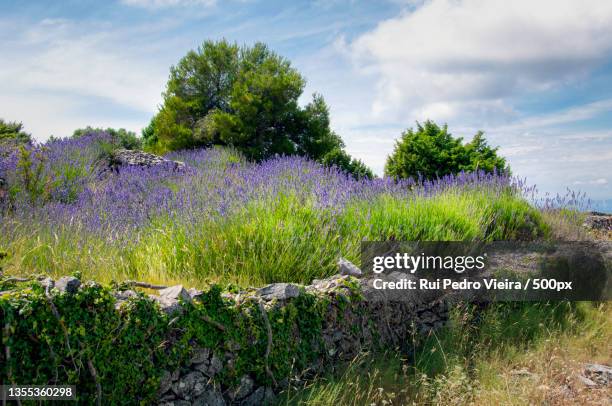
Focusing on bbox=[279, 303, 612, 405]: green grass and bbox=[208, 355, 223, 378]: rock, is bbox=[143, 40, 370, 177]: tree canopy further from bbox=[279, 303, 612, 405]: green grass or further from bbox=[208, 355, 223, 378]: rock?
bbox=[208, 355, 223, 378]: rock

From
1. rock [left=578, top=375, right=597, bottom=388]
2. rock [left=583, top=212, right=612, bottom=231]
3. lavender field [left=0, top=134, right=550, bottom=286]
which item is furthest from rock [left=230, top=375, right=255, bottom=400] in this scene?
rock [left=583, top=212, right=612, bottom=231]

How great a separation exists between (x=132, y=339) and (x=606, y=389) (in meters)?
4.02

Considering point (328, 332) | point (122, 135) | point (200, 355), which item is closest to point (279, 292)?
point (328, 332)

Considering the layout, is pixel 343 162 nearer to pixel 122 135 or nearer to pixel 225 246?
pixel 122 135

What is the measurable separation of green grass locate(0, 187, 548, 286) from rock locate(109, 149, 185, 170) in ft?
18.2

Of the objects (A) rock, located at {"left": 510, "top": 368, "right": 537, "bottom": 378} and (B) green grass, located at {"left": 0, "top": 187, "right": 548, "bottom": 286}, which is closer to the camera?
(B) green grass, located at {"left": 0, "top": 187, "right": 548, "bottom": 286}

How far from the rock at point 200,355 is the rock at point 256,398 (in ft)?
1.50

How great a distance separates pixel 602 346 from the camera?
5.64 metres

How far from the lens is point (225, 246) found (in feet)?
14.9

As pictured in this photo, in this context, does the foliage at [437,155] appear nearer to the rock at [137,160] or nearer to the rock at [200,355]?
the rock at [137,160]

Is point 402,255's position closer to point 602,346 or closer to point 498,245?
point 498,245

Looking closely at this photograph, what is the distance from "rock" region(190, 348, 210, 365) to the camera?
10.4 ft

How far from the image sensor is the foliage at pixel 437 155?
11732mm

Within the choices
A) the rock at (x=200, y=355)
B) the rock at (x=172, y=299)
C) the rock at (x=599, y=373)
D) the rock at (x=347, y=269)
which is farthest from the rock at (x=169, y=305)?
the rock at (x=599, y=373)
